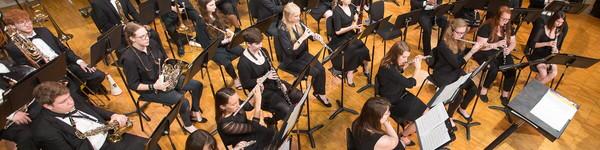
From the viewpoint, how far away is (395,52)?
3646mm

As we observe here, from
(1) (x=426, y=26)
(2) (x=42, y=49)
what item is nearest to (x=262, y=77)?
(2) (x=42, y=49)

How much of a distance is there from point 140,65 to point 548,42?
14.3 ft

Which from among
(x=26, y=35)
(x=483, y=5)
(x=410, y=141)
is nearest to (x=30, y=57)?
(x=26, y=35)

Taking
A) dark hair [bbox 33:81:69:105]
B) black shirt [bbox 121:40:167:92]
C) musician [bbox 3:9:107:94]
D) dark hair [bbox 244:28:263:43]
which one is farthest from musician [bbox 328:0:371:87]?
dark hair [bbox 33:81:69:105]

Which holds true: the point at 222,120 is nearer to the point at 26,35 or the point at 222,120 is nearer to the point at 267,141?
the point at 267,141

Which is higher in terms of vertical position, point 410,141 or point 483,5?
point 483,5

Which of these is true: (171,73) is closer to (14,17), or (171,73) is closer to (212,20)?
(212,20)

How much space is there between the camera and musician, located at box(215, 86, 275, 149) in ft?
9.53

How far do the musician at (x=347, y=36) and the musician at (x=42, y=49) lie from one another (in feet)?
8.75

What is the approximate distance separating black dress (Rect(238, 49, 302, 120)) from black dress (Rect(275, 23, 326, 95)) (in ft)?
1.15

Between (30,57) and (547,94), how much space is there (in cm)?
475

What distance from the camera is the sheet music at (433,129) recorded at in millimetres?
2857

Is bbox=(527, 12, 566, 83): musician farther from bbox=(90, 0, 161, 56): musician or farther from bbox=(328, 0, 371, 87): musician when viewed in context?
bbox=(90, 0, 161, 56): musician

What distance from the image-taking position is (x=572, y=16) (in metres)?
6.80
